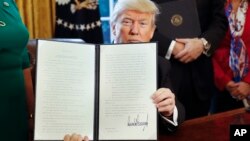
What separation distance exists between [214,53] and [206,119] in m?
0.78

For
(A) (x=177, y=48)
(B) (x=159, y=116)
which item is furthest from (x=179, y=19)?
(B) (x=159, y=116)

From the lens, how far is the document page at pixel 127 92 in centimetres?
126

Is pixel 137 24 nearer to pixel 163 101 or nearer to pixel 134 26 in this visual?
pixel 134 26

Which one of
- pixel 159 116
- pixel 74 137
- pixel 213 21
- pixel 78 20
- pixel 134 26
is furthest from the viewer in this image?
pixel 78 20

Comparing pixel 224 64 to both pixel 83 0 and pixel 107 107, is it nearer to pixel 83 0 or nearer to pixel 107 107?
pixel 83 0

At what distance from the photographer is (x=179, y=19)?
6.91ft

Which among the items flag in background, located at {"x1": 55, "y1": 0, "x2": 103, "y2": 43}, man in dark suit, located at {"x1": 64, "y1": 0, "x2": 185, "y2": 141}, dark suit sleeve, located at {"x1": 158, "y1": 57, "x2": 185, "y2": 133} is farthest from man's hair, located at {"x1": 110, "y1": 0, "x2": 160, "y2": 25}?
flag in background, located at {"x1": 55, "y1": 0, "x2": 103, "y2": 43}

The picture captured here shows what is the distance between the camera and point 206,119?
1579mm

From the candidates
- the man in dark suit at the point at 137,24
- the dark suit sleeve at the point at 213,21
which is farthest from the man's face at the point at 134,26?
the dark suit sleeve at the point at 213,21

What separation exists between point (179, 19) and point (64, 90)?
1044 mm

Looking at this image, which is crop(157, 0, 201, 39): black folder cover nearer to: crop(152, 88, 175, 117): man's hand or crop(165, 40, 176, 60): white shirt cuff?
crop(165, 40, 176, 60): white shirt cuff

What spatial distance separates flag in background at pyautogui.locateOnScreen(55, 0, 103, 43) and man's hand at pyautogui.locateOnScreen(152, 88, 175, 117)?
146 centimetres

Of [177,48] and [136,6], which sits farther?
[177,48]

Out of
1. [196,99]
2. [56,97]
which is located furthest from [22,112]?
[196,99]
